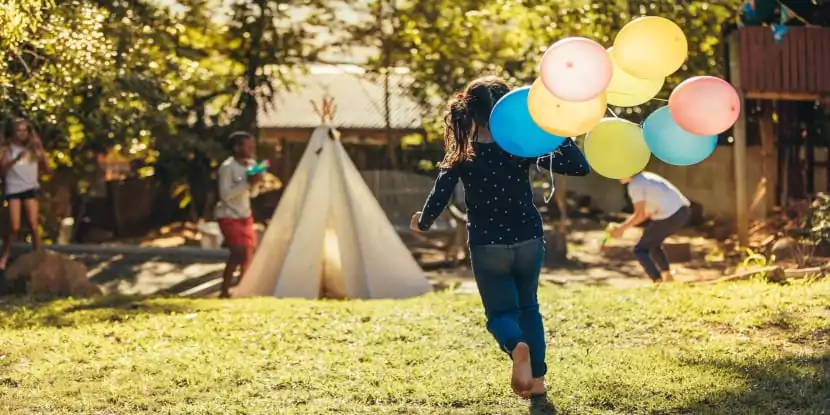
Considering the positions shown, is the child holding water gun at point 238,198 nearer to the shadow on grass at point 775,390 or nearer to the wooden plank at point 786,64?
the shadow on grass at point 775,390

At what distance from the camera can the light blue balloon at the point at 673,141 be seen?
5.68 metres

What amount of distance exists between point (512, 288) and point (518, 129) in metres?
0.90

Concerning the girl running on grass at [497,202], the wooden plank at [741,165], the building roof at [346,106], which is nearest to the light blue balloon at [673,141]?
the girl running on grass at [497,202]

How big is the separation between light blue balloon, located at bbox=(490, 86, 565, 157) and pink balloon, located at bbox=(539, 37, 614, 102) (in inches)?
7.3

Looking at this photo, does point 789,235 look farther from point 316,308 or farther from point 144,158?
point 144,158

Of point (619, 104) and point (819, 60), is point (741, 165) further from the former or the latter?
point (619, 104)

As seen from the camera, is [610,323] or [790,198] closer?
[610,323]

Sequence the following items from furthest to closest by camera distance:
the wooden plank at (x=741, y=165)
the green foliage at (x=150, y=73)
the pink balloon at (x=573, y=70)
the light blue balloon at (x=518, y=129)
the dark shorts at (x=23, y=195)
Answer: the wooden plank at (x=741, y=165), the dark shorts at (x=23, y=195), the green foliage at (x=150, y=73), the light blue balloon at (x=518, y=129), the pink balloon at (x=573, y=70)

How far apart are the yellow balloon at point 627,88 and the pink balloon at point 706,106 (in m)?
0.20

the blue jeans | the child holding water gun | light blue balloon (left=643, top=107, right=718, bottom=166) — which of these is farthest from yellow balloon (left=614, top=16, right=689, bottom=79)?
the child holding water gun

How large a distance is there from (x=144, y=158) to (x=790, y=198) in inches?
491

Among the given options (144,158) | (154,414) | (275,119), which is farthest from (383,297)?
(275,119)

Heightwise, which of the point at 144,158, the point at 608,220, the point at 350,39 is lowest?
the point at 608,220

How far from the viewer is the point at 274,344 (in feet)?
23.9
